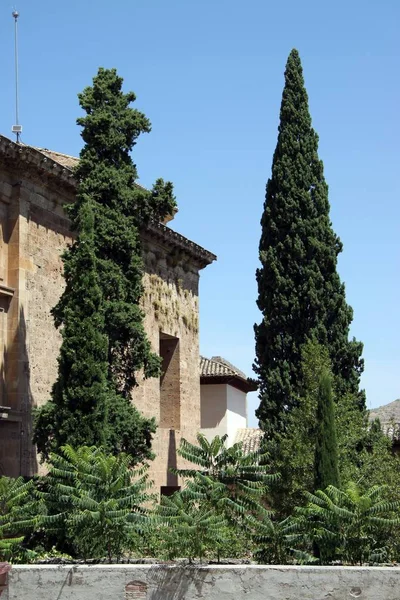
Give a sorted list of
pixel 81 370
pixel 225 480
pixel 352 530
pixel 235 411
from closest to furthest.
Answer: pixel 352 530, pixel 225 480, pixel 81 370, pixel 235 411

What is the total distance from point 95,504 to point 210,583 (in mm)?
2070

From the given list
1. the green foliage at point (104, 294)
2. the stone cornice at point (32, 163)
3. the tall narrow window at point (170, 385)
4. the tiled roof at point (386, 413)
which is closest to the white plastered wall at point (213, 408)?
the tiled roof at point (386, 413)

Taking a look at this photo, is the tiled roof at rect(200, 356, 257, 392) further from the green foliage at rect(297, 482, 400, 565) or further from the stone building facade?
the green foliage at rect(297, 482, 400, 565)

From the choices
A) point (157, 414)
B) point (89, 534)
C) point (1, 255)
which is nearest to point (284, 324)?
point (157, 414)

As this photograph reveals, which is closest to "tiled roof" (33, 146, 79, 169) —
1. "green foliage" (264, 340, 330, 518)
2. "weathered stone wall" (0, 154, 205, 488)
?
"weathered stone wall" (0, 154, 205, 488)

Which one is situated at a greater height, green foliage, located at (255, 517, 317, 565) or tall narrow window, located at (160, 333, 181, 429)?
tall narrow window, located at (160, 333, 181, 429)

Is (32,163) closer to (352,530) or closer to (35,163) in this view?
(35,163)

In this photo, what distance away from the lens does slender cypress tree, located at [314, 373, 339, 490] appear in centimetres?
1542

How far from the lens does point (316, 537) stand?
11.7m

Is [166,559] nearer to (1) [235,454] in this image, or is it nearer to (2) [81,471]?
(2) [81,471]

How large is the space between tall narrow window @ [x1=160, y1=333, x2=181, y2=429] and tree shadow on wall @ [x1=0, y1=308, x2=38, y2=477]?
8233 mm

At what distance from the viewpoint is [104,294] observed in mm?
18672

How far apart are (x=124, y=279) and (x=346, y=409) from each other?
5478 millimetres

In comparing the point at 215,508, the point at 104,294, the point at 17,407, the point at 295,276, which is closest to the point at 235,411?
the point at 295,276
